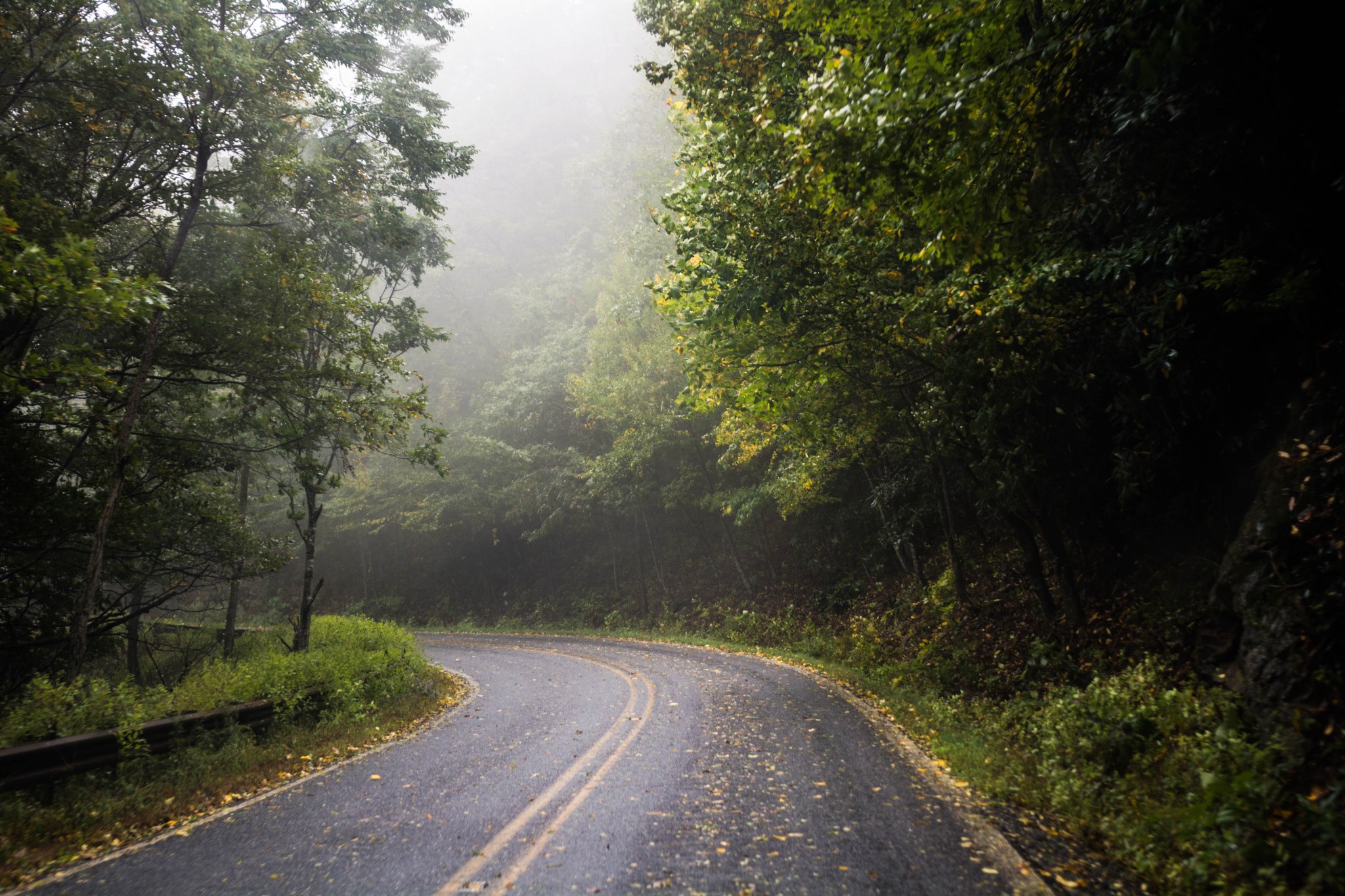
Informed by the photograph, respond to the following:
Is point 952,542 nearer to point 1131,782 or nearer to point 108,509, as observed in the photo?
point 1131,782

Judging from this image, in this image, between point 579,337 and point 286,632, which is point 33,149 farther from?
point 579,337

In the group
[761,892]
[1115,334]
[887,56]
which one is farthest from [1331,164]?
[761,892]

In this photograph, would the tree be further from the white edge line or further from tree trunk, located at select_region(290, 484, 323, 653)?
the white edge line

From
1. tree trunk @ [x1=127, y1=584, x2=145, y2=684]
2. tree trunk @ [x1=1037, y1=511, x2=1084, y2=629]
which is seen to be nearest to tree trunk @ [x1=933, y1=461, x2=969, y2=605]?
tree trunk @ [x1=1037, y1=511, x2=1084, y2=629]

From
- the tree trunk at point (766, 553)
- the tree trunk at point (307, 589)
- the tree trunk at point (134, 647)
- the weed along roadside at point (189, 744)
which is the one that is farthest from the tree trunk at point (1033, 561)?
the tree trunk at point (134, 647)

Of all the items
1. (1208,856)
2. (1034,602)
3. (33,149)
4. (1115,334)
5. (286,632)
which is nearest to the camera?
(1208,856)

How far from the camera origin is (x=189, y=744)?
6.69m

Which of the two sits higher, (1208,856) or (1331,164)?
(1331,164)

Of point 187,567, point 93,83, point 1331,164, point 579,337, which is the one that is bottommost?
point 187,567

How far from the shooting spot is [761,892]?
3.61m

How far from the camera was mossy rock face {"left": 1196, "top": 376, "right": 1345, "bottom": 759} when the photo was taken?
14.3ft

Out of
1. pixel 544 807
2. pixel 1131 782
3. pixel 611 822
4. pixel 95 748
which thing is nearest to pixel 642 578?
pixel 95 748

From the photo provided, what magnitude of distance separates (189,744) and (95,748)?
3.52 ft

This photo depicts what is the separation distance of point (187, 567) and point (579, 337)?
19.8 meters
